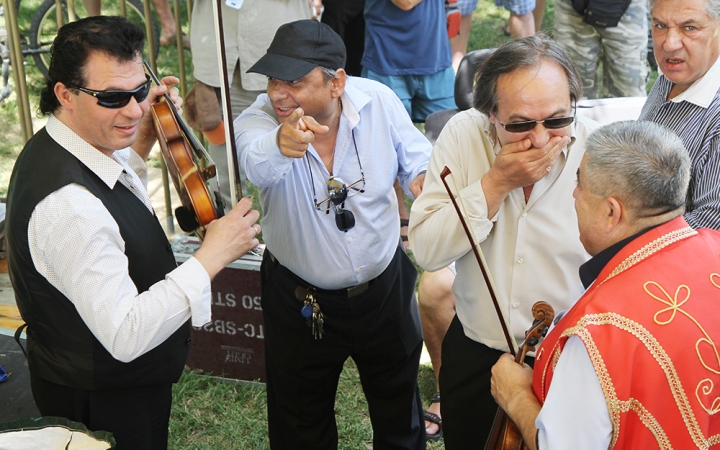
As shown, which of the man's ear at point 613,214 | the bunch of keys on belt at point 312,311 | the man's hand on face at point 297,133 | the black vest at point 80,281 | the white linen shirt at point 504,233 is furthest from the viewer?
the bunch of keys on belt at point 312,311

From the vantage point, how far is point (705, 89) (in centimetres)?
243

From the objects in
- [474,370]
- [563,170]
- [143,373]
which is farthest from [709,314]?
[143,373]

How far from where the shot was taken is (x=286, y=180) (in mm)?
2609

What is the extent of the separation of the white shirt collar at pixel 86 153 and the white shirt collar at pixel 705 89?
181 centimetres

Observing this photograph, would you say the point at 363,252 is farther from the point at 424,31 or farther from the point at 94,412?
the point at 424,31

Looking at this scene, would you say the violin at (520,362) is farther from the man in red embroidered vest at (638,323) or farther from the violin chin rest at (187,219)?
the violin chin rest at (187,219)

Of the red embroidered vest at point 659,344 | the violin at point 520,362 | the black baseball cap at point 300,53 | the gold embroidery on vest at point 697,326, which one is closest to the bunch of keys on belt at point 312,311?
the black baseball cap at point 300,53

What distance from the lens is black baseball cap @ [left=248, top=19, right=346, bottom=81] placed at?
248 cm

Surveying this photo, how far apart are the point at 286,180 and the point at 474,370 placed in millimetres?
909

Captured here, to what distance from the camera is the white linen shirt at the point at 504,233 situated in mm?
2141

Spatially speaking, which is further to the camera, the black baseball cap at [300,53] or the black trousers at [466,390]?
the black baseball cap at [300,53]

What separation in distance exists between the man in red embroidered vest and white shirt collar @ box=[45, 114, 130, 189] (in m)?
1.28

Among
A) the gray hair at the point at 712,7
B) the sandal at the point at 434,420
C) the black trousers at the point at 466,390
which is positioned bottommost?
the sandal at the point at 434,420

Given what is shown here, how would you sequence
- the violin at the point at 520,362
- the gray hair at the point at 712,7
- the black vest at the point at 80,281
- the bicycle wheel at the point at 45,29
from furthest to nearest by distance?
1. the bicycle wheel at the point at 45,29
2. the gray hair at the point at 712,7
3. the black vest at the point at 80,281
4. the violin at the point at 520,362
